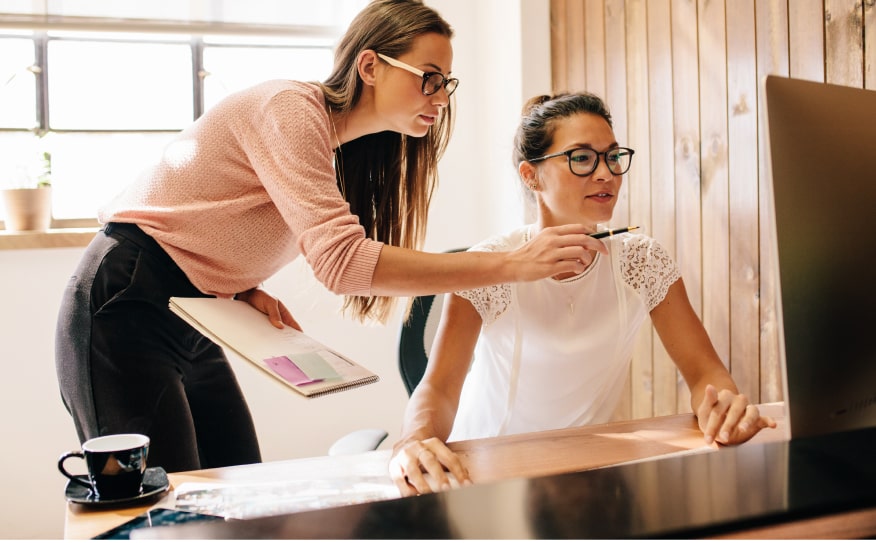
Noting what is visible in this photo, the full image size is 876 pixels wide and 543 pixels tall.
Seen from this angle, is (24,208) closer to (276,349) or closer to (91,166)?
(91,166)

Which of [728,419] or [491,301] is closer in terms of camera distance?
[728,419]

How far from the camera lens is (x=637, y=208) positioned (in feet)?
8.11

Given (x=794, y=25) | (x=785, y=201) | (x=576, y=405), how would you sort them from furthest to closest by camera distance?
(x=794, y=25), (x=576, y=405), (x=785, y=201)

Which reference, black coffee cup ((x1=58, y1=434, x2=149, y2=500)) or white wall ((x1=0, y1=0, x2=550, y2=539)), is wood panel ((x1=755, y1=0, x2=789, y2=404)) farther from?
black coffee cup ((x1=58, y1=434, x2=149, y2=500))

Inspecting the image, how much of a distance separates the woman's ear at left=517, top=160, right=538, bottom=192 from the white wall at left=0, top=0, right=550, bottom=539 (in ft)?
3.28

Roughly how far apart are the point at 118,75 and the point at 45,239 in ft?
2.43

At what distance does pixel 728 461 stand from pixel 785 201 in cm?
23

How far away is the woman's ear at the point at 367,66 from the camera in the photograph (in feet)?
4.66

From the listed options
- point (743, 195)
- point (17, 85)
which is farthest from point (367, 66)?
point (17, 85)

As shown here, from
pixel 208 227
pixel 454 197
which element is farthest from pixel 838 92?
pixel 454 197

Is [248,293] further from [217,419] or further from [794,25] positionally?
[794,25]

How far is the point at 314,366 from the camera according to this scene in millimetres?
1098

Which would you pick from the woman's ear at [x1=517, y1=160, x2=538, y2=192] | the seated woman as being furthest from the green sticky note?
the woman's ear at [x1=517, y1=160, x2=538, y2=192]

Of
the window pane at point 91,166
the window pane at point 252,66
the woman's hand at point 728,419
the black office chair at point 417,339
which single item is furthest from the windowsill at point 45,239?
the woman's hand at point 728,419
